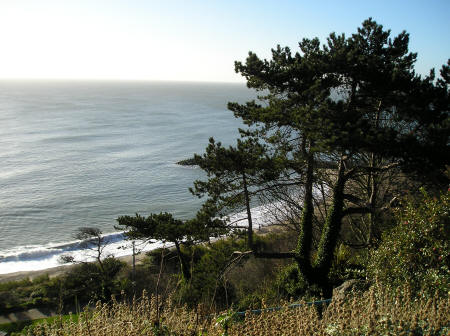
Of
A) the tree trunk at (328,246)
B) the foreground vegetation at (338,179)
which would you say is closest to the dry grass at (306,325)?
the foreground vegetation at (338,179)

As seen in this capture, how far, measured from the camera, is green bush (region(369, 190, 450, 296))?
6387 millimetres

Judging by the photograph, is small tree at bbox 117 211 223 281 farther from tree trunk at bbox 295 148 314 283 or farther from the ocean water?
the ocean water

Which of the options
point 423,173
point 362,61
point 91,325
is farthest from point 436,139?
point 91,325

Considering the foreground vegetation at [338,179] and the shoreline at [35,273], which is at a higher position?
the foreground vegetation at [338,179]

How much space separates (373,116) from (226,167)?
5858 millimetres

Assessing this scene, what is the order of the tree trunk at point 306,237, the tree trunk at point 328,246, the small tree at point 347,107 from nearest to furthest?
the small tree at point 347,107
the tree trunk at point 328,246
the tree trunk at point 306,237

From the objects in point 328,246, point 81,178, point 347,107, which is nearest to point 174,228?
point 328,246

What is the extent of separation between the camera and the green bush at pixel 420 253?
6387mm

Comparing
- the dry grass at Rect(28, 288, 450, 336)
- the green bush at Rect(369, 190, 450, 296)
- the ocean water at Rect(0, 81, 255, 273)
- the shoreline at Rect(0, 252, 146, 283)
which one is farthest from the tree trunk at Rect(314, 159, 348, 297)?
the ocean water at Rect(0, 81, 255, 273)

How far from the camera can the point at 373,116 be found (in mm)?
12938

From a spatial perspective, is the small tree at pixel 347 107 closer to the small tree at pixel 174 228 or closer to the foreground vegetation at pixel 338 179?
the foreground vegetation at pixel 338 179

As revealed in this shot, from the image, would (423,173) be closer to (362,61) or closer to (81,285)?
(362,61)

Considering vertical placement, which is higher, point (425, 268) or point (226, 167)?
point (226, 167)

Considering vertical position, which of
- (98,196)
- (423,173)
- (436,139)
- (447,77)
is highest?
(447,77)
